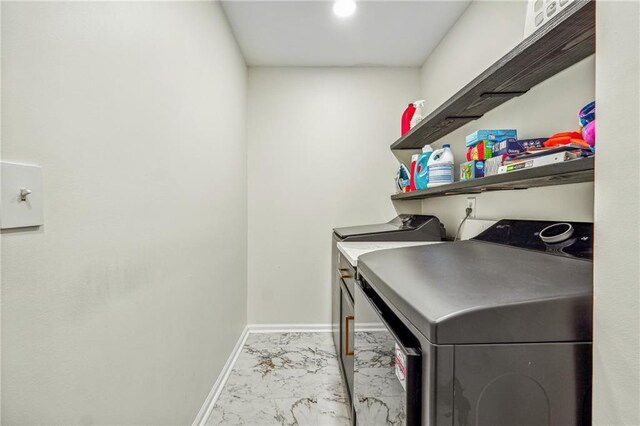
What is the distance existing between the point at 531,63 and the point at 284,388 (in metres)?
2.16

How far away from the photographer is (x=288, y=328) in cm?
273

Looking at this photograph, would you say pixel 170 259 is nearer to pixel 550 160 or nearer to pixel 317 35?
pixel 550 160

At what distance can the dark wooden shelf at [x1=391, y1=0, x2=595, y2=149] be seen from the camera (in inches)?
31.3

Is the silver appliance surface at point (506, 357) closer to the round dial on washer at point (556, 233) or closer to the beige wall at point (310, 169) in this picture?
the round dial on washer at point (556, 233)

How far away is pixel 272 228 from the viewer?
271cm

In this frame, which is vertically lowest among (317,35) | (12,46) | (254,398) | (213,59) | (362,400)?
(254,398)

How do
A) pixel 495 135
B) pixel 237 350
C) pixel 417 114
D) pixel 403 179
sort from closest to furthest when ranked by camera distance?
pixel 495 135 → pixel 417 114 → pixel 237 350 → pixel 403 179

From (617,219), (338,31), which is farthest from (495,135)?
(338,31)

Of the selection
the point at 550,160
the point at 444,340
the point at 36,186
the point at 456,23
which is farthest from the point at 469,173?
the point at 36,186

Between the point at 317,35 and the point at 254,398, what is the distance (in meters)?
2.61

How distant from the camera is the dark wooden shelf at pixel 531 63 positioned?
80 centimetres

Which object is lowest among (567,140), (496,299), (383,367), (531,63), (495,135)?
(383,367)

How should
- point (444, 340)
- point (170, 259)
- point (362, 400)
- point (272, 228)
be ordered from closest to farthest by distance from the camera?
point (444, 340)
point (362, 400)
point (170, 259)
point (272, 228)

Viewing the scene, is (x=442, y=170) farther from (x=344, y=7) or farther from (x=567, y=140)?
(x=344, y=7)
